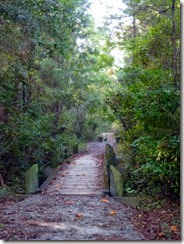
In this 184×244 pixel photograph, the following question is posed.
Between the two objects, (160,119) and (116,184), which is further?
(116,184)

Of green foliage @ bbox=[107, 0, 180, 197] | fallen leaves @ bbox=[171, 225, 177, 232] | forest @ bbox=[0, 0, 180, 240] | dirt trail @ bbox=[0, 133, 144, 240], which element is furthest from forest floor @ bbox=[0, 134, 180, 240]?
forest @ bbox=[0, 0, 180, 240]

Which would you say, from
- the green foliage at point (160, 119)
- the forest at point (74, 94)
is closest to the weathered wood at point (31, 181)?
the forest at point (74, 94)

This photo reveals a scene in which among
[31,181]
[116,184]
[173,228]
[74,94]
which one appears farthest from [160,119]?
[74,94]

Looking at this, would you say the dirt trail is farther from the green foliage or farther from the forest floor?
the green foliage

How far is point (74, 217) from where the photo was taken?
565 cm

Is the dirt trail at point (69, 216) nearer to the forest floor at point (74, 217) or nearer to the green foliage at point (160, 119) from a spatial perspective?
the forest floor at point (74, 217)

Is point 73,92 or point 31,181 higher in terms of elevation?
point 73,92

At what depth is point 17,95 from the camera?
1141cm

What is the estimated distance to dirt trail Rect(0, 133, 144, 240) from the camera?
14.9 ft

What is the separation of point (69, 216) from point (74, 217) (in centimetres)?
12

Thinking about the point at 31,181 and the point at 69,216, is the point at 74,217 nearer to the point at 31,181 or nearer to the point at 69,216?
the point at 69,216

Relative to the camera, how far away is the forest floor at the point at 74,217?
4582mm

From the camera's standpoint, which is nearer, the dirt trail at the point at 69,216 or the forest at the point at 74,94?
the dirt trail at the point at 69,216

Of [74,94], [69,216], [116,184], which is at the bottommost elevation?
[69,216]
